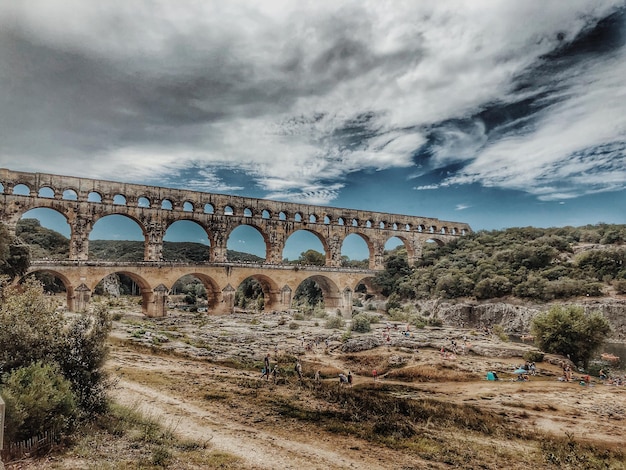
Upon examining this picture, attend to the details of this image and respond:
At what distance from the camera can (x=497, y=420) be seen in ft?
41.8

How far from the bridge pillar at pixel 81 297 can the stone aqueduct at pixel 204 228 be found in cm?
6

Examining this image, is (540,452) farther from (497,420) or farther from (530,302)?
(530,302)

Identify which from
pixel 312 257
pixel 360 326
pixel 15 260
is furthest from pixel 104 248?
pixel 360 326

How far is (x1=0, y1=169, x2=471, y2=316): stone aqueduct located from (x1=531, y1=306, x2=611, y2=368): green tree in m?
20.8

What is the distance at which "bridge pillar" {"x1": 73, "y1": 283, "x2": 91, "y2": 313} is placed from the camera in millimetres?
28516

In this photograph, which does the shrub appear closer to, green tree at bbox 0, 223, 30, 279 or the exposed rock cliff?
the exposed rock cliff

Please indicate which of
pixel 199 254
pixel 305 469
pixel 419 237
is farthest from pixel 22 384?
pixel 199 254

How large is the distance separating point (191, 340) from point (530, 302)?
98.9 feet

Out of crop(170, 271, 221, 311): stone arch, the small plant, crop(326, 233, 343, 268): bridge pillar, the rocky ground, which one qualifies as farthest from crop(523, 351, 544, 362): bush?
crop(326, 233, 343, 268): bridge pillar

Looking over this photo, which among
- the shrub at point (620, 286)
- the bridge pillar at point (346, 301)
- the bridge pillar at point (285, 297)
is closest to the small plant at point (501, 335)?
the shrub at point (620, 286)

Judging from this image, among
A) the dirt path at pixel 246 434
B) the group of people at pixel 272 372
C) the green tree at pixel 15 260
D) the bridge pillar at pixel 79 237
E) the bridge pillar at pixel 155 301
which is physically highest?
the bridge pillar at pixel 79 237

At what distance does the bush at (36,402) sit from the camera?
7453 millimetres

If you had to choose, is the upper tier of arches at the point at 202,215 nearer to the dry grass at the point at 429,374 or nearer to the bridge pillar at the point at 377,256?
the bridge pillar at the point at 377,256

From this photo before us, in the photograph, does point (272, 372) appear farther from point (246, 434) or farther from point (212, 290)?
point (212, 290)
